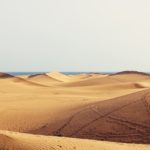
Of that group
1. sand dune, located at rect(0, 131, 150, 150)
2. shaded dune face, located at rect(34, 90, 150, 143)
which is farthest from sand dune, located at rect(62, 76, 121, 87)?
sand dune, located at rect(0, 131, 150, 150)

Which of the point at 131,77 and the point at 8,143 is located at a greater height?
the point at 131,77

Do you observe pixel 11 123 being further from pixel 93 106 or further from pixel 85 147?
pixel 85 147

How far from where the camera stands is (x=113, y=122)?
44.7 ft

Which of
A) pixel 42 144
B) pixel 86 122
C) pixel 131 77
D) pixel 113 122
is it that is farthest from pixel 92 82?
pixel 42 144

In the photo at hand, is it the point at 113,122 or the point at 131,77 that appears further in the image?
the point at 131,77

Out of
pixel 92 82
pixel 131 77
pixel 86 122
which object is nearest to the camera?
pixel 86 122

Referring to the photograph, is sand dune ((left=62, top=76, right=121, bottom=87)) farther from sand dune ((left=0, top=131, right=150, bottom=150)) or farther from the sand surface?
sand dune ((left=0, top=131, right=150, bottom=150))

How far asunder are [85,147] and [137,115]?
15.9 ft

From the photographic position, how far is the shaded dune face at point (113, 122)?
1275 centimetres

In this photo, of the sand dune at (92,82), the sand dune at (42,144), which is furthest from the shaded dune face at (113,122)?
the sand dune at (92,82)

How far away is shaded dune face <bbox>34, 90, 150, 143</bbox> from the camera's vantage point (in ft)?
41.8

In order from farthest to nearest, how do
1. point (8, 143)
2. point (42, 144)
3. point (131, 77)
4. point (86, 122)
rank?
1. point (131, 77)
2. point (86, 122)
3. point (42, 144)
4. point (8, 143)

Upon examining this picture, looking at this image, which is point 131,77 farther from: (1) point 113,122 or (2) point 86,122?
(1) point 113,122

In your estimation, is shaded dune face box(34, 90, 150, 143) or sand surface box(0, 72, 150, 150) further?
shaded dune face box(34, 90, 150, 143)
